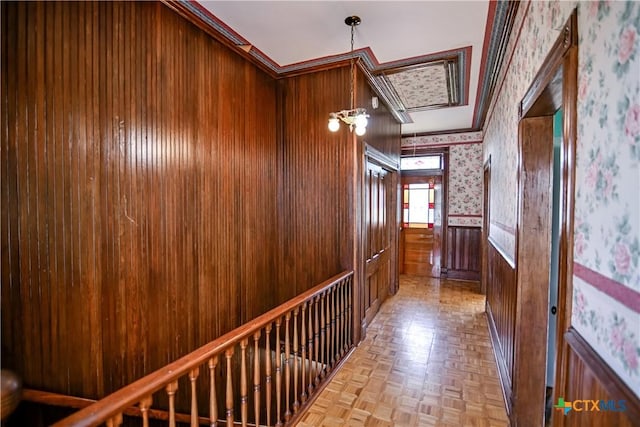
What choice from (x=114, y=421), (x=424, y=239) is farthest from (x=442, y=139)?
(x=114, y=421)

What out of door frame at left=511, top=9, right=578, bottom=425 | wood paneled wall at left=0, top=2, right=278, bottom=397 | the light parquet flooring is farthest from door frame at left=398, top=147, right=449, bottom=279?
wood paneled wall at left=0, top=2, right=278, bottom=397

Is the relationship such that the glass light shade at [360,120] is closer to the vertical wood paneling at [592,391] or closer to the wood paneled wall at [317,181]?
the wood paneled wall at [317,181]

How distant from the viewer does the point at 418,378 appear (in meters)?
2.63

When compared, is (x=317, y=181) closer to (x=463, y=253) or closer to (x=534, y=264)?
(x=534, y=264)

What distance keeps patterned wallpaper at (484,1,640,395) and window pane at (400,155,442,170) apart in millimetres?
5054

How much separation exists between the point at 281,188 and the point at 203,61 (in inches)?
58.2

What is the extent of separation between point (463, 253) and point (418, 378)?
3851 mm

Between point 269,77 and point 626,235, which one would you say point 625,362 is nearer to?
point 626,235

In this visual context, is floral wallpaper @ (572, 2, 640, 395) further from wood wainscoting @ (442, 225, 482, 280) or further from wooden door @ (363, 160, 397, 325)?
wood wainscoting @ (442, 225, 482, 280)

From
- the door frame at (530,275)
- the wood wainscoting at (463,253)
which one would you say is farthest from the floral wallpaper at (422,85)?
the wood wainscoting at (463,253)

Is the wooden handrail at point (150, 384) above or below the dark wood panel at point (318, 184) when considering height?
below

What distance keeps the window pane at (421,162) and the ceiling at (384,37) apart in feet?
7.65

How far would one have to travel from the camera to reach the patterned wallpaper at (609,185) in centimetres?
76

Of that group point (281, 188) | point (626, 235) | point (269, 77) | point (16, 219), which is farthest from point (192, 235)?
point (626, 235)
